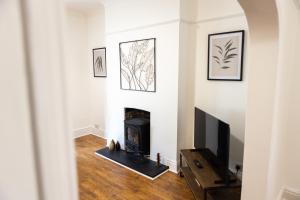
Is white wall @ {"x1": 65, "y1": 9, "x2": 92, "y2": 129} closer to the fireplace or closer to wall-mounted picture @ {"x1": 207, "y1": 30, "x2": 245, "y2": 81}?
the fireplace

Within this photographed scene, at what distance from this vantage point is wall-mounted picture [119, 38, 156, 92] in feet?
10.8

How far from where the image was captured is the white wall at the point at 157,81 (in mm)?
3037

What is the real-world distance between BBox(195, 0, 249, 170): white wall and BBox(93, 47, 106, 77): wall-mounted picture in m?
2.18

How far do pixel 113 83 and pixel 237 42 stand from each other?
7.71ft

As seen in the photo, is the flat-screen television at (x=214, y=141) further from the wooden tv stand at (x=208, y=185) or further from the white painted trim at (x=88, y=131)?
the white painted trim at (x=88, y=131)

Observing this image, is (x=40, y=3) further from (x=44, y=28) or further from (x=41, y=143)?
(x=41, y=143)

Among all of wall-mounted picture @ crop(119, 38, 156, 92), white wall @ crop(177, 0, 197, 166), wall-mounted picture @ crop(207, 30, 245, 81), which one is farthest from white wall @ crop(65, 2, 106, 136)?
wall-mounted picture @ crop(207, 30, 245, 81)

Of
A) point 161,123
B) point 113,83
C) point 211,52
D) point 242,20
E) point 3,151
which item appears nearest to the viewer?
point 3,151

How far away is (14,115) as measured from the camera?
1.01 feet

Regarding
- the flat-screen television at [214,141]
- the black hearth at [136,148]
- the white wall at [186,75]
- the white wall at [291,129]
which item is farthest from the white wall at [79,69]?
the white wall at [291,129]

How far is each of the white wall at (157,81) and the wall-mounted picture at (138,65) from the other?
9cm

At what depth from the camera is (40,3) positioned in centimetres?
31

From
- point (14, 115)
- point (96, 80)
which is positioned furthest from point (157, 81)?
point (14, 115)

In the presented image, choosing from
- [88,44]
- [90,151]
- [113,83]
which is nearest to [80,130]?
[90,151]
